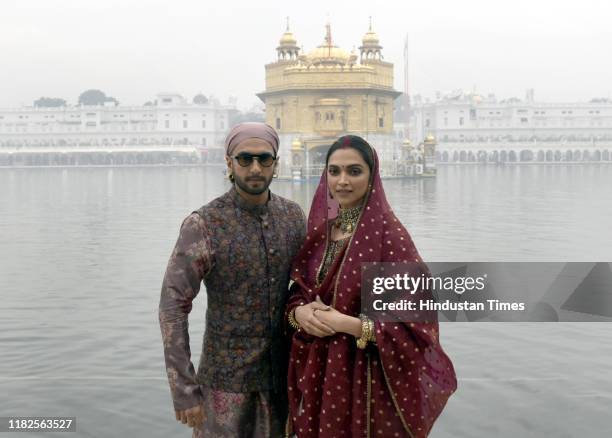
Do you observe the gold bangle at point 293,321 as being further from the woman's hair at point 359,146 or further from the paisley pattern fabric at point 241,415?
the woman's hair at point 359,146

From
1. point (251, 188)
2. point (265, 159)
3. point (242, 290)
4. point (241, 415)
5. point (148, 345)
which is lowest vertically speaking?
point (148, 345)

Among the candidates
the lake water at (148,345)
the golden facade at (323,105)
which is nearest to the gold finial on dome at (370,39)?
the golden facade at (323,105)

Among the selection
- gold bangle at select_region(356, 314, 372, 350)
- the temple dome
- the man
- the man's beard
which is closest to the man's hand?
the man

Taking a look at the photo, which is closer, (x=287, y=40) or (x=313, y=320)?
(x=313, y=320)

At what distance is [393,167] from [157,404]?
37.6 meters

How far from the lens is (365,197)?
2.81 metres

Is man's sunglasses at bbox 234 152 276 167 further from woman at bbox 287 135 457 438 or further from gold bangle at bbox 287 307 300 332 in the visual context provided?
gold bangle at bbox 287 307 300 332

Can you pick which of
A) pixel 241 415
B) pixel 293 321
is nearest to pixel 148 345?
pixel 241 415

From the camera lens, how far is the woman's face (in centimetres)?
278

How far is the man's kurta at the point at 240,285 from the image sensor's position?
9.38ft

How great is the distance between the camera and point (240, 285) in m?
2.94

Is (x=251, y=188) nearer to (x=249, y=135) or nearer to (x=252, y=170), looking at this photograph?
(x=252, y=170)

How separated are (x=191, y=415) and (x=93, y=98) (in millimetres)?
113876

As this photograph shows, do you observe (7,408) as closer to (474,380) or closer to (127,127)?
(474,380)
